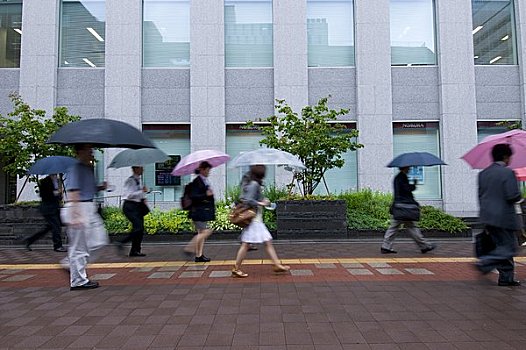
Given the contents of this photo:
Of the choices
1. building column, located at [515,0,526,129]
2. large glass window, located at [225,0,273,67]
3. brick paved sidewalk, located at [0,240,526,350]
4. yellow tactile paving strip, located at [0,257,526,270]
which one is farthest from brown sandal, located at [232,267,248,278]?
building column, located at [515,0,526,129]

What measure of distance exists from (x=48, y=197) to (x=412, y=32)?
46.9 feet

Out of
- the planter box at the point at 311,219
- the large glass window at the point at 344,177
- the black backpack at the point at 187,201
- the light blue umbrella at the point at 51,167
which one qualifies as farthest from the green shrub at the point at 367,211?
the light blue umbrella at the point at 51,167

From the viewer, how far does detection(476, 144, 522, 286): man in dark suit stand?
5.43 m

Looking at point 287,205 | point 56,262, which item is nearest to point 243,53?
point 287,205

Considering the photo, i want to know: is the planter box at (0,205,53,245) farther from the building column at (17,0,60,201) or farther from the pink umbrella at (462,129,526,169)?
the pink umbrella at (462,129,526,169)

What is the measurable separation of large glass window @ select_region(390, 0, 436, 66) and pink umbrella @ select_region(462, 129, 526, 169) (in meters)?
10.8

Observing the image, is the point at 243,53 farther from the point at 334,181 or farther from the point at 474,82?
the point at 474,82

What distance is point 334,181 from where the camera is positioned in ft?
53.7

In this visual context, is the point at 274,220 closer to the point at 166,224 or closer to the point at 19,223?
the point at 166,224

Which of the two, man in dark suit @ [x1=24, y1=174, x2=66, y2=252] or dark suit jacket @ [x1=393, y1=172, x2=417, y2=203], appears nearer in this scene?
dark suit jacket @ [x1=393, y1=172, x2=417, y2=203]

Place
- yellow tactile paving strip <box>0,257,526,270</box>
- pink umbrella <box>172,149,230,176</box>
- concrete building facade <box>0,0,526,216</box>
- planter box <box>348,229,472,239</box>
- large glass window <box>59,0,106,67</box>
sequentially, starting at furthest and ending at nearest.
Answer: large glass window <box>59,0,106,67</box> → concrete building facade <box>0,0,526,216</box> → planter box <box>348,229,472,239</box> → yellow tactile paving strip <box>0,257,526,270</box> → pink umbrella <box>172,149,230,176</box>

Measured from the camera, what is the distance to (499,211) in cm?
546

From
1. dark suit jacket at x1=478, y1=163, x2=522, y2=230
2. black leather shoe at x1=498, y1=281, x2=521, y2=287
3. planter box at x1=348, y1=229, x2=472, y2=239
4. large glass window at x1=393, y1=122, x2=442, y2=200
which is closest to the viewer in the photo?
dark suit jacket at x1=478, y1=163, x2=522, y2=230

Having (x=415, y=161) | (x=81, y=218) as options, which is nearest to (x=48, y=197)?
(x=81, y=218)
